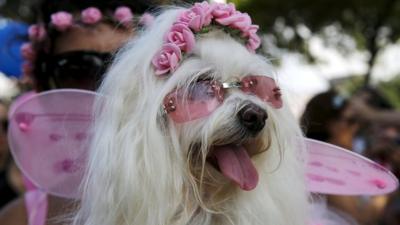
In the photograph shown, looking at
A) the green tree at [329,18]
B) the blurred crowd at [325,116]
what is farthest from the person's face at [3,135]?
the green tree at [329,18]

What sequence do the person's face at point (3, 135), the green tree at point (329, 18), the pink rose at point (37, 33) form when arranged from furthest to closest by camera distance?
the green tree at point (329, 18), the person's face at point (3, 135), the pink rose at point (37, 33)

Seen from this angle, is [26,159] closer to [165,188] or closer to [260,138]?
[165,188]

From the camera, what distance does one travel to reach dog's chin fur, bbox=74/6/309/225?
1.29 meters

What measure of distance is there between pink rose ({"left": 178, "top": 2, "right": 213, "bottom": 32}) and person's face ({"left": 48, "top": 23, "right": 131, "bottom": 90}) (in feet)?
1.40

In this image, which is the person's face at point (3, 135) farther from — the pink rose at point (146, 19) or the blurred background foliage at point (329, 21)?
the blurred background foliage at point (329, 21)

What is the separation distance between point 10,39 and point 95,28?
85cm

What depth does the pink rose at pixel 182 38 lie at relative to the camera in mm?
1334

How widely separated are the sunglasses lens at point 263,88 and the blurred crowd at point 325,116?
38 centimetres

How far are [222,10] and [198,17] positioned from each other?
0.07 metres

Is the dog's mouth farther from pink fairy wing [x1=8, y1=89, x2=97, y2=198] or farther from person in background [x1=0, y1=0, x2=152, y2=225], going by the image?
person in background [x1=0, y1=0, x2=152, y2=225]

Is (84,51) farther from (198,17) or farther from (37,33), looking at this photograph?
(198,17)

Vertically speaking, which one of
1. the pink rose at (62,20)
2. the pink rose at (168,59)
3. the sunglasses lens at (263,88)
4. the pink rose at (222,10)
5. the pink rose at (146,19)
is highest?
the pink rose at (222,10)

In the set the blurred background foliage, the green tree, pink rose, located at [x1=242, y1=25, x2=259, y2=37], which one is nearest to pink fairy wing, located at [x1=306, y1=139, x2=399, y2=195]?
pink rose, located at [x1=242, y1=25, x2=259, y2=37]

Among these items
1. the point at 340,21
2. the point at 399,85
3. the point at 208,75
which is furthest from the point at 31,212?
the point at 399,85
